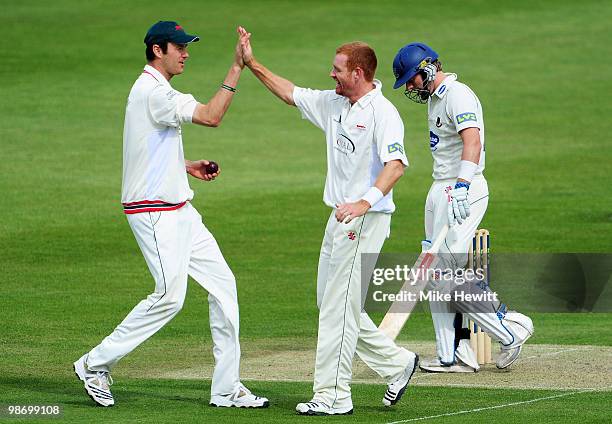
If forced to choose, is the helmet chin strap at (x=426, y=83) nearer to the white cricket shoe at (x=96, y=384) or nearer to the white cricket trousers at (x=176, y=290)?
the white cricket trousers at (x=176, y=290)

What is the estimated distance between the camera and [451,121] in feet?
35.0

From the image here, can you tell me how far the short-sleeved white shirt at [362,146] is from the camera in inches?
348

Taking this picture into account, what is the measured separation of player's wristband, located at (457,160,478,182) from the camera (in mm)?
10258

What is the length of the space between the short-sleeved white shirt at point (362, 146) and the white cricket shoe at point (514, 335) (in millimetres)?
2292

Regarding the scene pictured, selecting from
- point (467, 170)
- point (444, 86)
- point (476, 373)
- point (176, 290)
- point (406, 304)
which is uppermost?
point (444, 86)

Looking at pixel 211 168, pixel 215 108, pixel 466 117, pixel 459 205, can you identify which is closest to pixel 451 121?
pixel 466 117

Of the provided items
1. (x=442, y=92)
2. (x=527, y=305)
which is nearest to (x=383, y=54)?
(x=527, y=305)

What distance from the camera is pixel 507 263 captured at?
54.6ft

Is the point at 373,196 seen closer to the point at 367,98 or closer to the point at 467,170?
the point at 367,98

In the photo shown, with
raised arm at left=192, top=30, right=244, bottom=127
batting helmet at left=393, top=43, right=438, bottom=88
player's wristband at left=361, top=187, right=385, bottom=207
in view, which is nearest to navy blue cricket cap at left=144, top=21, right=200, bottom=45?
raised arm at left=192, top=30, right=244, bottom=127

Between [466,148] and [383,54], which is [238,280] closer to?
[466,148]

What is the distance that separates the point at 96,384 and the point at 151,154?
1511 mm

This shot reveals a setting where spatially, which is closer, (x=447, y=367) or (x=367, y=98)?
(x=367, y=98)

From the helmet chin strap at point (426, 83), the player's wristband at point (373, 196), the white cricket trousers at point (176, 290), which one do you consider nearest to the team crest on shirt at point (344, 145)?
the player's wristband at point (373, 196)
